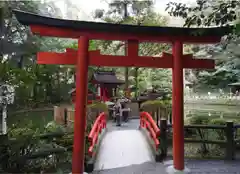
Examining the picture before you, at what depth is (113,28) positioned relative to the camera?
3570 millimetres

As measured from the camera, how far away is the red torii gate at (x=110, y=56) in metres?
3.51

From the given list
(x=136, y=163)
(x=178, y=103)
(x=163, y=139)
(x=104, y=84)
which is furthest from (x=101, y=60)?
(x=104, y=84)

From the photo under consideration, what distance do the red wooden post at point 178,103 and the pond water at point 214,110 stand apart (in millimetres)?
3821

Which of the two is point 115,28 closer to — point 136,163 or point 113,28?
point 113,28

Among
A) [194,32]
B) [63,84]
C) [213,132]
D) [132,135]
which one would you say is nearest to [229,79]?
[213,132]

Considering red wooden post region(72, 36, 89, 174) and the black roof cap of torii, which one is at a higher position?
the black roof cap of torii

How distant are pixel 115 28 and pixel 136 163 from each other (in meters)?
2.80

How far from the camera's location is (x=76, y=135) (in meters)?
3.62

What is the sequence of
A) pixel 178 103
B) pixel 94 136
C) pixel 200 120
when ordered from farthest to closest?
pixel 200 120 → pixel 94 136 → pixel 178 103

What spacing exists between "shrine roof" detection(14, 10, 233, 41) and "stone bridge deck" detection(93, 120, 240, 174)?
2624mm

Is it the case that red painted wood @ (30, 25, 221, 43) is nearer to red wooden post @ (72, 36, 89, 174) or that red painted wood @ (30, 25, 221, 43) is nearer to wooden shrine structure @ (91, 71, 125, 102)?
red wooden post @ (72, 36, 89, 174)

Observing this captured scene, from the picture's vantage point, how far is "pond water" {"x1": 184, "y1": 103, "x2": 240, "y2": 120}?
7124 mm

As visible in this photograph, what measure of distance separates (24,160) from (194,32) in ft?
12.3

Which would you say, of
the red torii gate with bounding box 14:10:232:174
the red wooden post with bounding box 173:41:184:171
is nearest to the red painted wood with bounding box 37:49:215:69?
the red torii gate with bounding box 14:10:232:174
